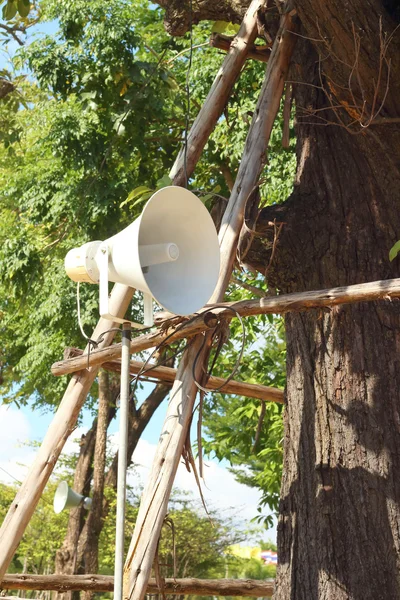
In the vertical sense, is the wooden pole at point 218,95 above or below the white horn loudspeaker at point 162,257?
above

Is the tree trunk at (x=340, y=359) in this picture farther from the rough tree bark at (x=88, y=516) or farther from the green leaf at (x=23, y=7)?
the rough tree bark at (x=88, y=516)

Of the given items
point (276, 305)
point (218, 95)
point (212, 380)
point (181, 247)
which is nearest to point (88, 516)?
point (212, 380)

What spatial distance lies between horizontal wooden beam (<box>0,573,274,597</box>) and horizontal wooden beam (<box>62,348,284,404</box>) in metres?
0.93

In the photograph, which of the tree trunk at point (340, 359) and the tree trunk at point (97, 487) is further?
the tree trunk at point (97, 487)

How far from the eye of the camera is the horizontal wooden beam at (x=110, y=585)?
144 inches

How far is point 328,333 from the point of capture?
280 centimetres

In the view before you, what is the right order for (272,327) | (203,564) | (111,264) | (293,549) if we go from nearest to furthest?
(111,264) < (293,549) < (272,327) < (203,564)

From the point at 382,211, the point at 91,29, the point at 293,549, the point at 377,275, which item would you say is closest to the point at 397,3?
the point at 382,211

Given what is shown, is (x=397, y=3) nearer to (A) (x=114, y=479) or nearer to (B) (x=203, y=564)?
(A) (x=114, y=479)

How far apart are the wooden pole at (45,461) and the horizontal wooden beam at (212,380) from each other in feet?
0.66

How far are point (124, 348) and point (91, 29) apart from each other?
19.4 ft

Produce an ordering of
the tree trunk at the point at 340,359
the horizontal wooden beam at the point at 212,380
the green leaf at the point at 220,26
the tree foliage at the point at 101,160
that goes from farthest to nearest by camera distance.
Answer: the tree foliage at the point at 101,160
the green leaf at the point at 220,26
the horizontal wooden beam at the point at 212,380
the tree trunk at the point at 340,359

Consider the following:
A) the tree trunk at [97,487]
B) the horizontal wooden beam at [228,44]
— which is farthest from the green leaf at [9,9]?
the tree trunk at [97,487]

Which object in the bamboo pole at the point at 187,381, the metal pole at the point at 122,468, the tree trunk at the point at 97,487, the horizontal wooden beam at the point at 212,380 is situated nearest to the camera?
the metal pole at the point at 122,468
